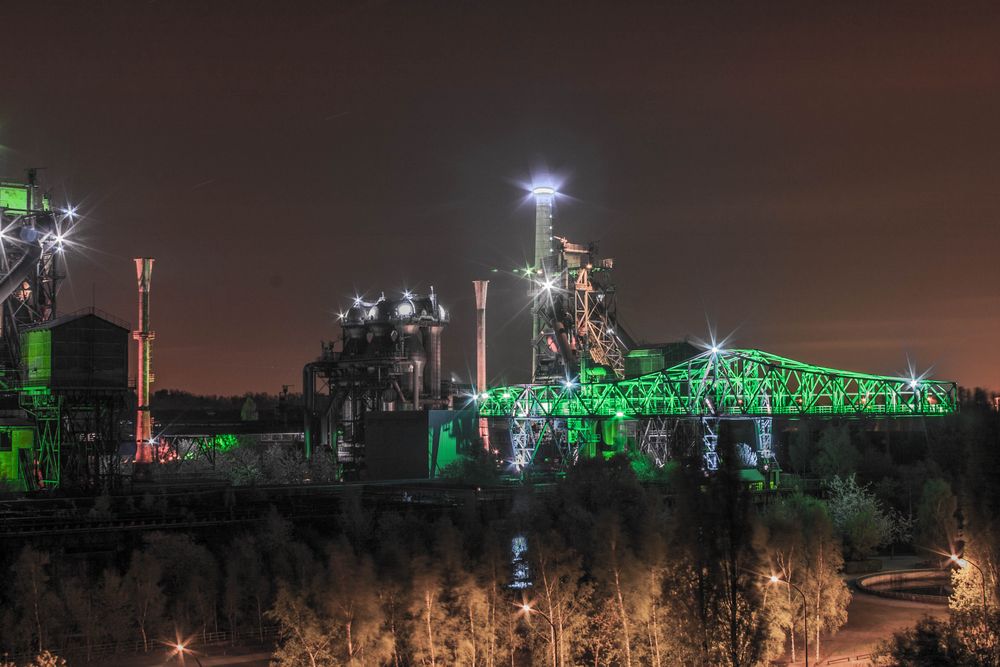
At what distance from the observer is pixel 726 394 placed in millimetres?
90938

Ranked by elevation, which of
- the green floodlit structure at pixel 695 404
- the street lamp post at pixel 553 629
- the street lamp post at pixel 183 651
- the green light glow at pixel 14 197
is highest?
the green light glow at pixel 14 197

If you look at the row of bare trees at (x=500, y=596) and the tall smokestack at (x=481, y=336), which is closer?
the row of bare trees at (x=500, y=596)

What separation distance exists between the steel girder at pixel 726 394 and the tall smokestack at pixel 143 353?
29894 millimetres

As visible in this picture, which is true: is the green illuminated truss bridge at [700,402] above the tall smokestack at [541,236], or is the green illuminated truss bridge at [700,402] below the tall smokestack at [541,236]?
below

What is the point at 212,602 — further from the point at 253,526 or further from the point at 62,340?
the point at 62,340

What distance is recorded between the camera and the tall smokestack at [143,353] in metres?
87.2

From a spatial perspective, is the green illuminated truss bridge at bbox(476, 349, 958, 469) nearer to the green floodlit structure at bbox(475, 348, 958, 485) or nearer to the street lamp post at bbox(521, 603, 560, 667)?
the green floodlit structure at bbox(475, 348, 958, 485)

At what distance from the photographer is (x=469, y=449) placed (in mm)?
103062

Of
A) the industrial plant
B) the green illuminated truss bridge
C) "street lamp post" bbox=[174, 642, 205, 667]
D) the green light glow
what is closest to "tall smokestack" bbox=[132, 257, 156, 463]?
the industrial plant

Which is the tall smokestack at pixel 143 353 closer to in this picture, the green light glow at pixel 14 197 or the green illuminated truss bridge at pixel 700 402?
the green light glow at pixel 14 197

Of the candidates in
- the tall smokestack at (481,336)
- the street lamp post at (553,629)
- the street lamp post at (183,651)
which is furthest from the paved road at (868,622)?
the tall smokestack at (481,336)

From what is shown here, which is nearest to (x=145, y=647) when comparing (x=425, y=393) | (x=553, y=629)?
(x=553, y=629)

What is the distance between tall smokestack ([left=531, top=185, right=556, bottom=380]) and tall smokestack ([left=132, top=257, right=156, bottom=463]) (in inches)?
1609

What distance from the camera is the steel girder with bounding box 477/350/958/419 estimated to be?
91.4 metres
